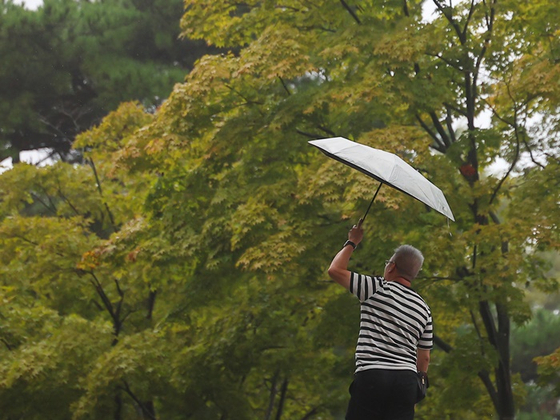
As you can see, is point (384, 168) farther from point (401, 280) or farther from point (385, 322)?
point (385, 322)

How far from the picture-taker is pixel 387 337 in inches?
154

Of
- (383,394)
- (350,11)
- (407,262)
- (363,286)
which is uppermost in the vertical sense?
(350,11)

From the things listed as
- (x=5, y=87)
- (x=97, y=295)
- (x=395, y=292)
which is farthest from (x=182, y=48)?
(x=395, y=292)

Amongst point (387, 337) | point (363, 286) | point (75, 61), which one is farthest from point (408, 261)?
point (75, 61)

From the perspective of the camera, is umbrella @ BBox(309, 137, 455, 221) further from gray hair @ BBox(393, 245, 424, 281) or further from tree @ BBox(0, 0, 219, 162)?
tree @ BBox(0, 0, 219, 162)

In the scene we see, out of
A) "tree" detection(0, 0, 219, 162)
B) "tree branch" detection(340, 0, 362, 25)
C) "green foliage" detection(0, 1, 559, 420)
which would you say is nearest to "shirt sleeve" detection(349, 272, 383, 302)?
"green foliage" detection(0, 1, 559, 420)

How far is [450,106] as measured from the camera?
10.9m

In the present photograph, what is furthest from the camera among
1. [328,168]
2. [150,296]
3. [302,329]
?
[150,296]

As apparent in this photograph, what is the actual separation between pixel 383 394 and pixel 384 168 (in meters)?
1.12

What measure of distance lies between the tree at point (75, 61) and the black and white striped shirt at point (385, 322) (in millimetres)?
17644

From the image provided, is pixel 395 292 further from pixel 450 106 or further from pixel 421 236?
pixel 450 106

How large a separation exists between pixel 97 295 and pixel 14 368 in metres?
4.19

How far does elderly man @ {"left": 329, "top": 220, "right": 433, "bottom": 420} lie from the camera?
12.8 ft

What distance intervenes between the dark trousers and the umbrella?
89 cm
